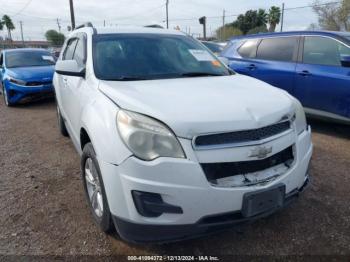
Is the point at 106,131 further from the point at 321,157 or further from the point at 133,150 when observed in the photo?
the point at 321,157

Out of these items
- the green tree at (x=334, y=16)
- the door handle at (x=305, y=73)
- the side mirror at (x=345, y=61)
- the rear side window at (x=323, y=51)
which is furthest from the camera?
the green tree at (x=334, y=16)

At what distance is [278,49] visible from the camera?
19.2 feet

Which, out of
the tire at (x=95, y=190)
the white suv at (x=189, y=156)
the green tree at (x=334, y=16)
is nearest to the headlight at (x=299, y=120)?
the white suv at (x=189, y=156)

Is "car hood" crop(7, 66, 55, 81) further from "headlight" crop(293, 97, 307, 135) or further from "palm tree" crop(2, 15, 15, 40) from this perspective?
"palm tree" crop(2, 15, 15, 40)

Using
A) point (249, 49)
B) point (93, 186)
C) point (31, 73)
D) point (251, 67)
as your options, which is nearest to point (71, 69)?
point (93, 186)

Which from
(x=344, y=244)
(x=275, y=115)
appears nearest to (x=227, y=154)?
(x=275, y=115)

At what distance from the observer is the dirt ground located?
258cm

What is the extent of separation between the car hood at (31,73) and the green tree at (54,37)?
222 feet

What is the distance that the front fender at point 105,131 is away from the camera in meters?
2.16

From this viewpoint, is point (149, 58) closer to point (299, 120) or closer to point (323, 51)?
point (299, 120)

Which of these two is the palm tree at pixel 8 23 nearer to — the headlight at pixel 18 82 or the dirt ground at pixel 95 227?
the headlight at pixel 18 82

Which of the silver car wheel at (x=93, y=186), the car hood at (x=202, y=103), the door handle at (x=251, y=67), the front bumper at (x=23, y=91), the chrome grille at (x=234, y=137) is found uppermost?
the car hood at (x=202, y=103)

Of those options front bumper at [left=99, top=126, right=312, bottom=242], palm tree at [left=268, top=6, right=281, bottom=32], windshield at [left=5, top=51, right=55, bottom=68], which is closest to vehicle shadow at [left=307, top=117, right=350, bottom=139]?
front bumper at [left=99, top=126, right=312, bottom=242]

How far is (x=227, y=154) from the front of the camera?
2094mm
